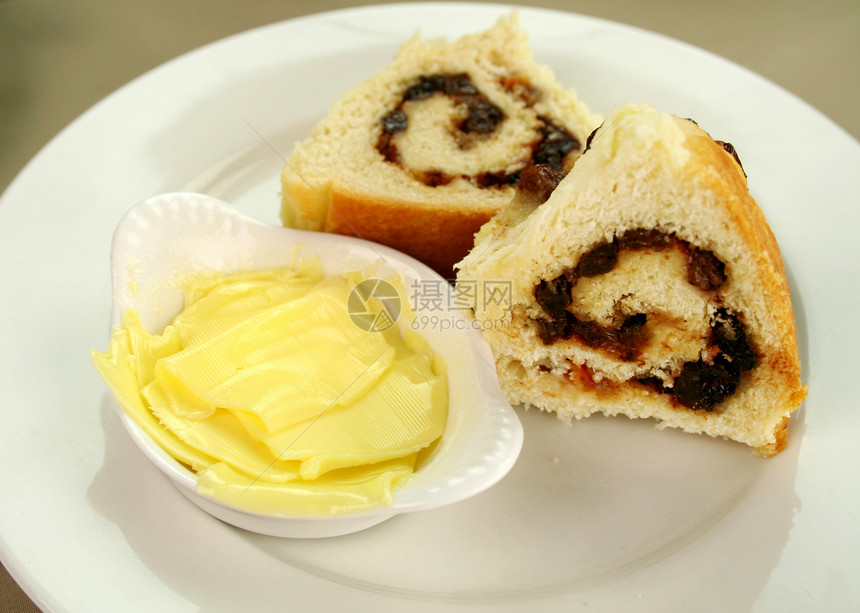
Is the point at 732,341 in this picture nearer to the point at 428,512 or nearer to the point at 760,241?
the point at 760,241

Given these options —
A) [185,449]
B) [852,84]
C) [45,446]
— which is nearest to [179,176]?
[45,446]

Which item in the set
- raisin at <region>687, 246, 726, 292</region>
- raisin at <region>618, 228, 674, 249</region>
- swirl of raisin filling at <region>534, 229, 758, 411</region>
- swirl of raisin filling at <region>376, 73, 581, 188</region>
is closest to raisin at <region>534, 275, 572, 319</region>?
swirl of raisin filling at <region>534, 229, 758, 411</region>

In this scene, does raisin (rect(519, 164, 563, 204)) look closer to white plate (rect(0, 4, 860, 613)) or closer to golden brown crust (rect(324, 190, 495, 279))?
golden brown crust (rect(324, 190, 495, 279))

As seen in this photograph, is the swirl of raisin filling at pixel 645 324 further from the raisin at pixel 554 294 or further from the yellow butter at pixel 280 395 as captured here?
the yellow butter at pixel 280 395

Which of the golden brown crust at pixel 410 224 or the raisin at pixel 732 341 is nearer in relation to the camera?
the raisin at pixel 732 341

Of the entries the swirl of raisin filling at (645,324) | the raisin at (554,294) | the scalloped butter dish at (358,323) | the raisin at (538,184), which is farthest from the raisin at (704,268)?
the scalloped butter dish at (358,323)

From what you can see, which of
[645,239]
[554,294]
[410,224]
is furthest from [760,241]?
[410,224]
